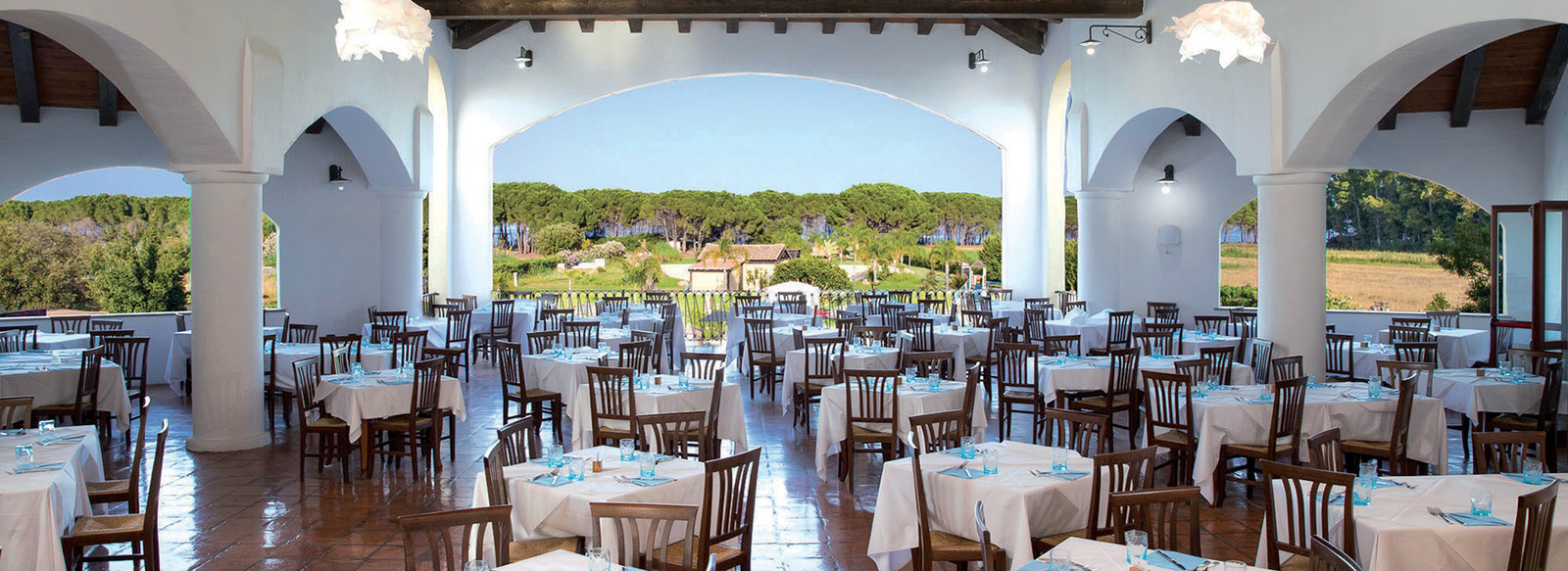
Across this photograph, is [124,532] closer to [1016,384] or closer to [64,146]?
[1016,384]

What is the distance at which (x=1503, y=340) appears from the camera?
30.7ft

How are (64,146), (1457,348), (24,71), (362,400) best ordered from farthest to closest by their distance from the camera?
(64,146), (24,71), (1457,348), (362,400)

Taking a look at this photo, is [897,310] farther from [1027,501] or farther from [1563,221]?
[1027,501]

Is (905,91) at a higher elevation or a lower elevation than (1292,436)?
higher

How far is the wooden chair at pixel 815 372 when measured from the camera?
8.41 metres

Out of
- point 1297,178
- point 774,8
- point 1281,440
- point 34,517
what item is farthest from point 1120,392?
point 34,517

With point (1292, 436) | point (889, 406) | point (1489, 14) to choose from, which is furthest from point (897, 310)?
point (1489, 14)

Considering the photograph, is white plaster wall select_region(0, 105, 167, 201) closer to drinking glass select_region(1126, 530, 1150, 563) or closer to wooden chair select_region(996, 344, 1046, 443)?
wooden chair select_region(996, 344, 1046, 443)

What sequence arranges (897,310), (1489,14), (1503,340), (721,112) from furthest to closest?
(721,112), (897,310), (1503,340), (1489,14)

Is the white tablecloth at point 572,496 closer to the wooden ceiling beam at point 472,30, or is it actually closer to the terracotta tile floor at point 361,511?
the terracotta tile floor at point 361,511

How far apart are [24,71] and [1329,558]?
1379 centimetres

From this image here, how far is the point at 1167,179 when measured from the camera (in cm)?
1425

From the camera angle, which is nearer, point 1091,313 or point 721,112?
point 1091,313

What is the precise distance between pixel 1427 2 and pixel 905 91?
30.7 feet
